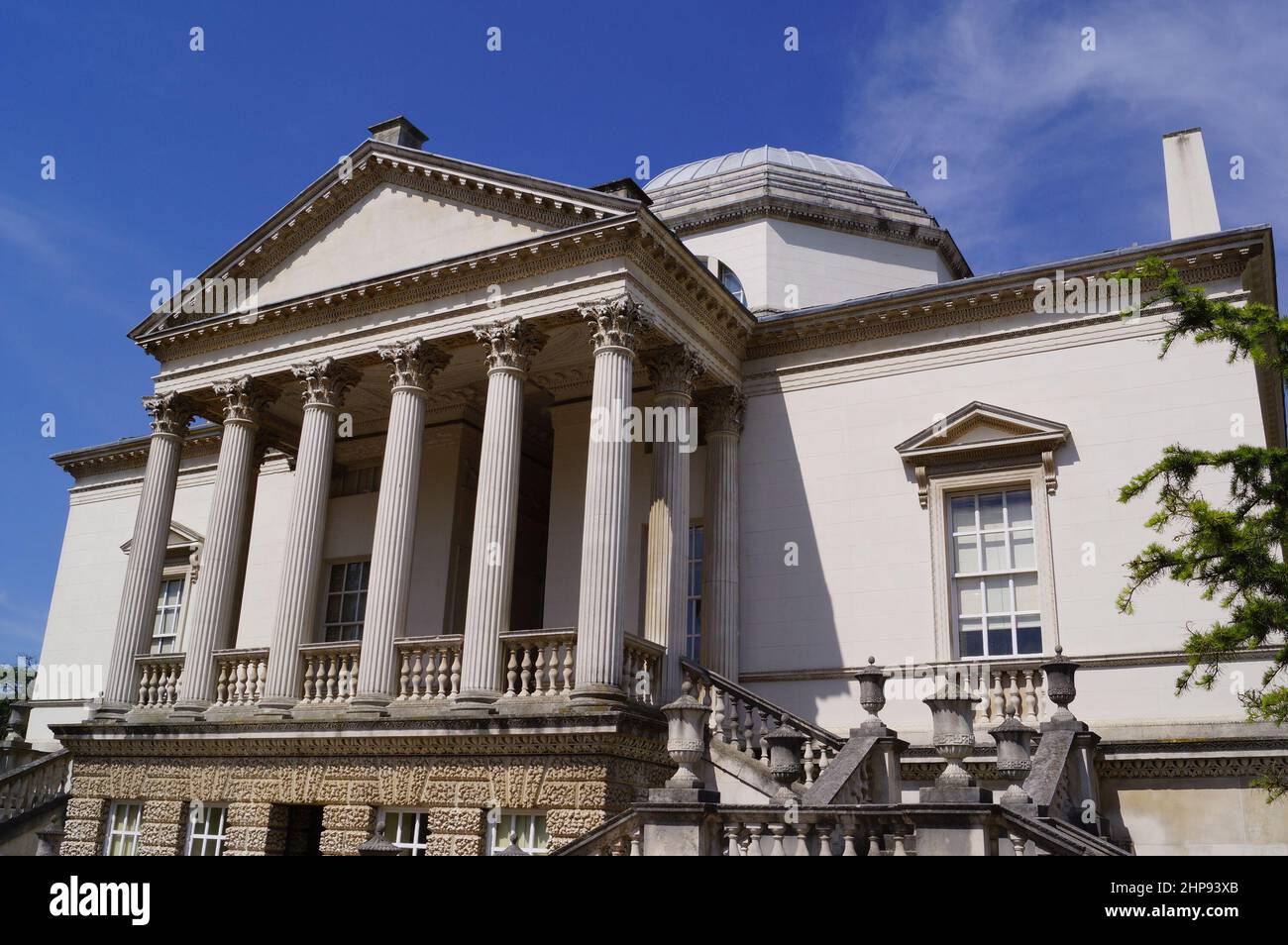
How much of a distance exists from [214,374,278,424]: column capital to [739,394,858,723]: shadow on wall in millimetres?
8058

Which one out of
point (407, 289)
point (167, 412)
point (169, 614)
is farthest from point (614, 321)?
point (169, 614)

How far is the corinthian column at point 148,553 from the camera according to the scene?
1742cm

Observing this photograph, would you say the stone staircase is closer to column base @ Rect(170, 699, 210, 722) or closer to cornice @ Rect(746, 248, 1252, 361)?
cornice @ Rect(746, 248, 1252, 361)

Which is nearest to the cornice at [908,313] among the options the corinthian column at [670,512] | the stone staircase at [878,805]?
the corinthian column at [670,512]

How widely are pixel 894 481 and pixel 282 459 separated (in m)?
12.7

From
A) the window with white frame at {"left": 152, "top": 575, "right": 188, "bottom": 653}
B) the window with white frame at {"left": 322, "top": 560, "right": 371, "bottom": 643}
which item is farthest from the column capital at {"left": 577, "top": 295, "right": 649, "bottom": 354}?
the window with white frame at {"left": 152, "top": 575, "right": 188, "bottom": 653}

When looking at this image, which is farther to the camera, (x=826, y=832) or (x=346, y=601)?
(x=346, y=601)

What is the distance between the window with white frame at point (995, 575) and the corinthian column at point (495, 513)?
20.9 feet

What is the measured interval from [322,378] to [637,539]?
18.3ft

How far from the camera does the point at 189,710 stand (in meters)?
16.5

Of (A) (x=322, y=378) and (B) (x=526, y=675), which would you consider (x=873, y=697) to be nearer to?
(B) (x=526, y=675)

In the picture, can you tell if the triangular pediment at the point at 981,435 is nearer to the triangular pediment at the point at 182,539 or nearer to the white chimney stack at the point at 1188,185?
the white chimney stack at the point at 1188,185
